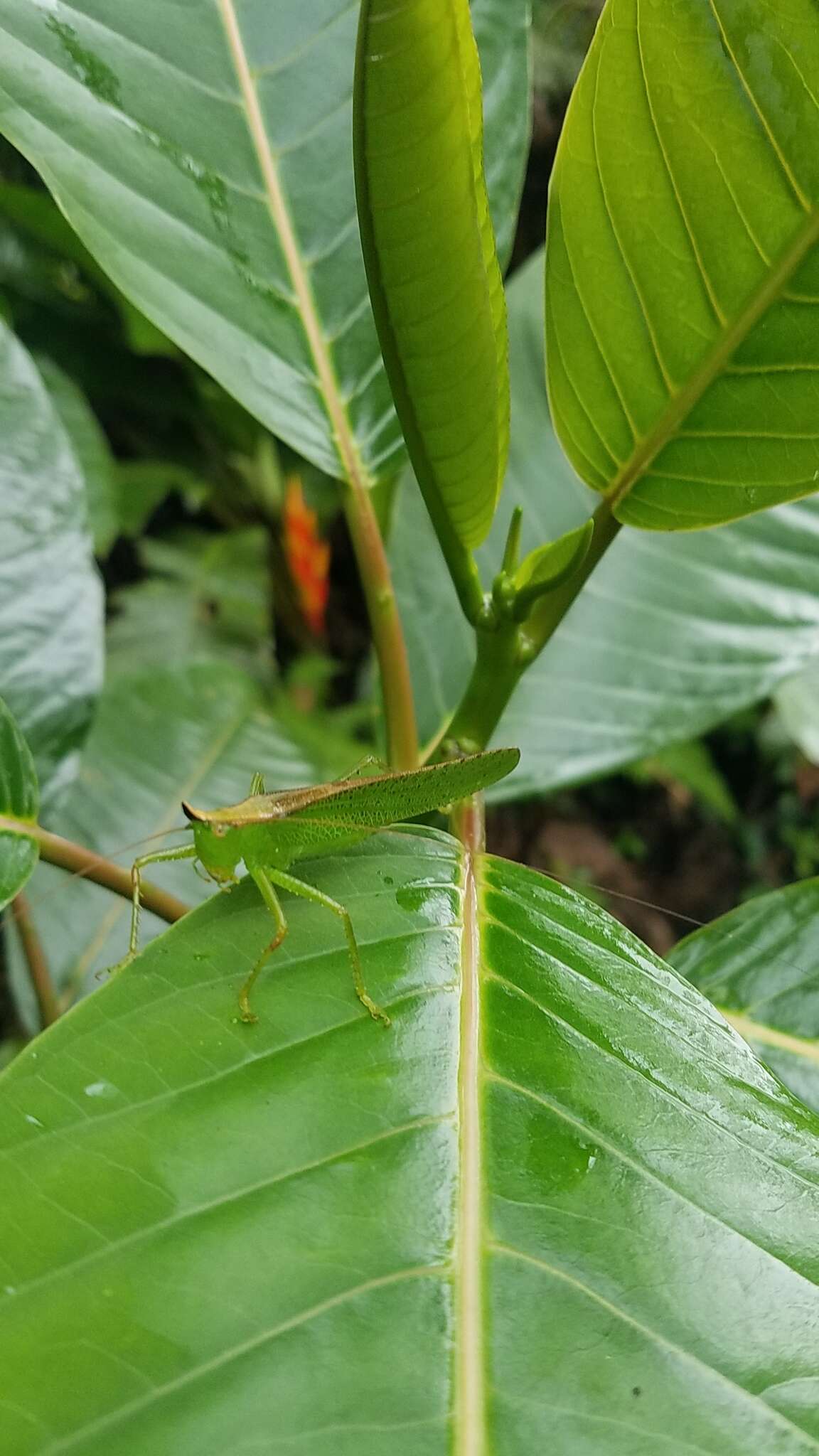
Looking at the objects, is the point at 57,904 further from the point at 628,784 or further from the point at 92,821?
the point at 628,784

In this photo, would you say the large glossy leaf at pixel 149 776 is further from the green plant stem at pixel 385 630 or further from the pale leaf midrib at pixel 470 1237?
the pale leaf midrib at pixel 470 1237

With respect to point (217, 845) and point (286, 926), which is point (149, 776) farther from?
point (286, 926)

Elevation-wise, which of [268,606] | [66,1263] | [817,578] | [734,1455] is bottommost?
[734,1455]

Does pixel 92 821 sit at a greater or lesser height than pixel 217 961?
greater

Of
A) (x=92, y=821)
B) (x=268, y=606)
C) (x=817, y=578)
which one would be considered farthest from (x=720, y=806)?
(x=92, y=821)

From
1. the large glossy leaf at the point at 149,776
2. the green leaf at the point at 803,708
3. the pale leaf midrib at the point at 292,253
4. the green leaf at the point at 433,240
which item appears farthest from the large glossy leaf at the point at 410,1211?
the green leaf at the point at 803,708

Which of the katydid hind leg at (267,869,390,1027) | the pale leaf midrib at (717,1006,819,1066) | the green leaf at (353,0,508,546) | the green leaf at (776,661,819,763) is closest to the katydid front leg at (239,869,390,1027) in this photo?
the katydid hind leg at (267,869,390,1027)

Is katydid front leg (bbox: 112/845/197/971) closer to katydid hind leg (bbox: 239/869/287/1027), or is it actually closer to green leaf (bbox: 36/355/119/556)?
katydid hind leg (bbox: 239/869/287/1027)
